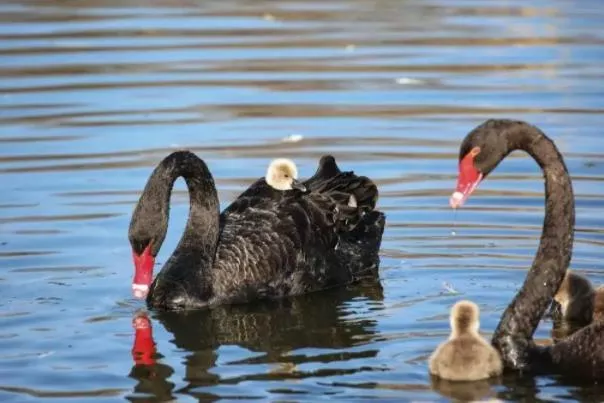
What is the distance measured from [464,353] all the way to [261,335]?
62.6 inches

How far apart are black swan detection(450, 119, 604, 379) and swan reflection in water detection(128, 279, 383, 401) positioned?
0.76 meters

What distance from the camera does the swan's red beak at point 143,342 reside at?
7867 mm

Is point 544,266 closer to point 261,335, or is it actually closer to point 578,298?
point 578,298

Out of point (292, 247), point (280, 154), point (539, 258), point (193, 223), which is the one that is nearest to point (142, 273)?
point (193, 223)

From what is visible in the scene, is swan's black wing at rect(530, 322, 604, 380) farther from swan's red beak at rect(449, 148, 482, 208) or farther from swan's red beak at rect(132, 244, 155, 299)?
swan's red beak at rect(132, 244, 155, 299)

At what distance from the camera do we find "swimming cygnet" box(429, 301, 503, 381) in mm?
7191

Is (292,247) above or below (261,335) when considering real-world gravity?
above

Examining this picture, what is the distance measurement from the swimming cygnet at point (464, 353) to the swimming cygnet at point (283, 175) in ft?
8.21

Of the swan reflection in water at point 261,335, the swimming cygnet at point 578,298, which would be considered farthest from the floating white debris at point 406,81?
the swimming cygnet at point 578,298

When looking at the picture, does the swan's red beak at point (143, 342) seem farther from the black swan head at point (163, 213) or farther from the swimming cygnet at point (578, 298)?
the swimming cygnet at point (578, 298)

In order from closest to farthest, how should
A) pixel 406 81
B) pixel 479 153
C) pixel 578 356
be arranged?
pixel 479 153
pixel 578 356
pixel 406 81

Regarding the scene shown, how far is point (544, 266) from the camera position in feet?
24.6

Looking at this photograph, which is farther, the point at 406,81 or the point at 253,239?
the point at 406,81

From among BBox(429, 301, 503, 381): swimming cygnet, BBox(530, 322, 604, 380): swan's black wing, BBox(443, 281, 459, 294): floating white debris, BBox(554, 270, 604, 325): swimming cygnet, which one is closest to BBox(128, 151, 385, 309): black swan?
BBox(443, 281, 459, 294): floating white debris
